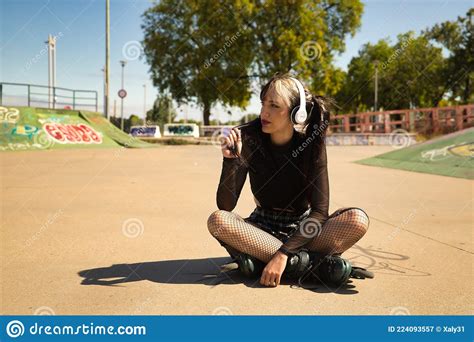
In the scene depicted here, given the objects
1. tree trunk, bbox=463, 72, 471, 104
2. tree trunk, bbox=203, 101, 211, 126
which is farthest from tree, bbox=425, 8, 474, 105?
tree trunk, bbox=203, 101, 211, 126

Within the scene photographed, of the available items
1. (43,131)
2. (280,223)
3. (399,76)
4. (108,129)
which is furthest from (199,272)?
(399,76)

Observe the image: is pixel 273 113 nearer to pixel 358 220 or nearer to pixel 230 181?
pixel 230 181

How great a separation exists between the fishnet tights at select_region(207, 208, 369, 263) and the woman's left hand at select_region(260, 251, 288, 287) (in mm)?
104

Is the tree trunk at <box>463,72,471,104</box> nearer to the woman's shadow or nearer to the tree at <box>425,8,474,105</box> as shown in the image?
the tree at <box>425,8,474,105</box>

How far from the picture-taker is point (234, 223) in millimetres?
2799

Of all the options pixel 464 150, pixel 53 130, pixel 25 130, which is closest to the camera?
pixel 464 150

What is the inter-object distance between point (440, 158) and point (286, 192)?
8.51m

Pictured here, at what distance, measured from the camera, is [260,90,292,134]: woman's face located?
2693mm

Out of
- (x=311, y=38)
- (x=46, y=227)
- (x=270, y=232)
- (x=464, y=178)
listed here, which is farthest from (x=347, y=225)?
(x=311, y=38)

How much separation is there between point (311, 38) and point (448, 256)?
959 inches

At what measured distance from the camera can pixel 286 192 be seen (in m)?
2.88

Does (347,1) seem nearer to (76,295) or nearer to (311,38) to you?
(311,38)

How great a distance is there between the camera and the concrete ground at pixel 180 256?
244cm

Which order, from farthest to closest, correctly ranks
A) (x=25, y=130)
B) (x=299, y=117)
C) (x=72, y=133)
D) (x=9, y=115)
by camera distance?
(x=72, y=133) < (x=9, y=115) < (x=25, y=130) < (x=299, y=117)
